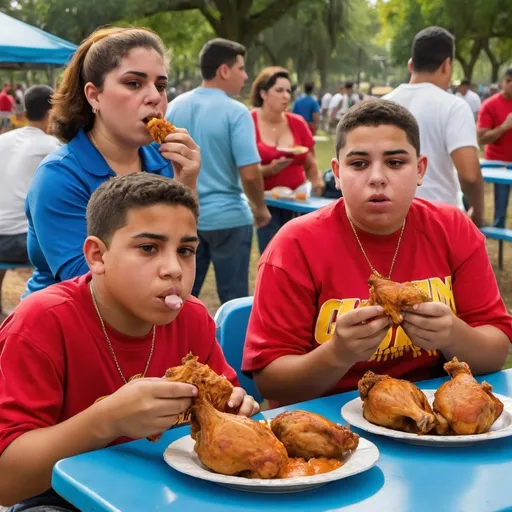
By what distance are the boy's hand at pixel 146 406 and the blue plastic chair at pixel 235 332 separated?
1143mm

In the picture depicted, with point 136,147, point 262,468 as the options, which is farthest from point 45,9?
point 262,468

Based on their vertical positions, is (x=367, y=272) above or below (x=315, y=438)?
above

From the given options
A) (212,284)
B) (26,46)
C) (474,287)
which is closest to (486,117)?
(212,284)

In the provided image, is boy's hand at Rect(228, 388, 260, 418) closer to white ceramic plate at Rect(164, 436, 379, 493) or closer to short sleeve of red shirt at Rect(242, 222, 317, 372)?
white ceramic plate at Rect(164, 436, 379, 493)

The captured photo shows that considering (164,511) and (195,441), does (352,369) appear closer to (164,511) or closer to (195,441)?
(195,441)

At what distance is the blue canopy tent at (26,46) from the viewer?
11.3m

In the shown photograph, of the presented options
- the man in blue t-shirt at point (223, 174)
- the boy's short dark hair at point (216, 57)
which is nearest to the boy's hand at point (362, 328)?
the man in blue t-shirt at point (223, 174)

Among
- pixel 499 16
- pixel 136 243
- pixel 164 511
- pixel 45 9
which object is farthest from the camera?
pixel 499 16

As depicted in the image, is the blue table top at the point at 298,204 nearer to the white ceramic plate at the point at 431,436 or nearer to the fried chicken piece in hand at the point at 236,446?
the white ceramic plate at the point at 431,436

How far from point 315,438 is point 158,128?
5.20ft

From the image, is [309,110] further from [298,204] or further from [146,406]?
[146,406]

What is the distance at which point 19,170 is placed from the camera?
6840 mm

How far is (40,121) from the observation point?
7.10 metres

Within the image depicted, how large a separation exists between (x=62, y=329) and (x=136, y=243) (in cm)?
30
